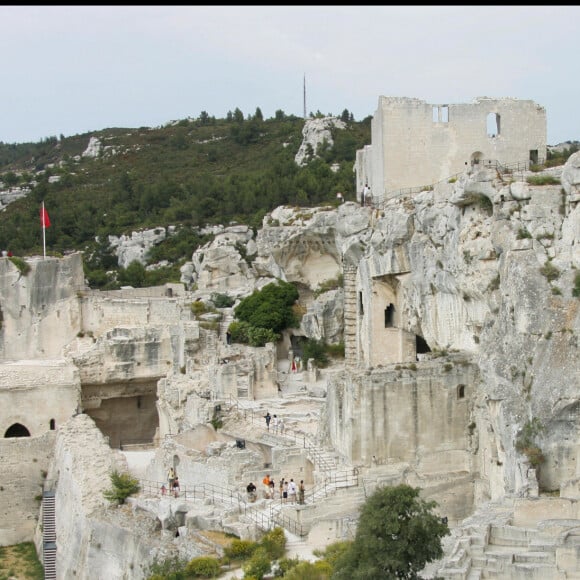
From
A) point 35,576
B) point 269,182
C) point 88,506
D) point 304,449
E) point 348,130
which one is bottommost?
point 35,576

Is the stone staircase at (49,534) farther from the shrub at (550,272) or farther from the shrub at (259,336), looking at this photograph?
the shrub at (550,272)

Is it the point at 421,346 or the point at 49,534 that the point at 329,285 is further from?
the point at 49,534

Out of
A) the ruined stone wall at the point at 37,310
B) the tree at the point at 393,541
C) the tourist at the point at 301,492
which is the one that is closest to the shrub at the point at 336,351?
the ruined stone wall at the point at 37,310

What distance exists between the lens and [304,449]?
25.7 metres

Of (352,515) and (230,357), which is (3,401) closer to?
(230,357)

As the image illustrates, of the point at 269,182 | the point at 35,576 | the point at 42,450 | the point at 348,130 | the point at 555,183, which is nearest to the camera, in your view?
the point at 555,183

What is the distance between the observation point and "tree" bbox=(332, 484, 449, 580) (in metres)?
14.8

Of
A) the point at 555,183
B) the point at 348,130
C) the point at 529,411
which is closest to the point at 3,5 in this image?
the point at 529,411

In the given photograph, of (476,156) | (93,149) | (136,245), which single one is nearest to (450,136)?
(476,156)

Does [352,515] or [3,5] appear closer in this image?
[3,5]

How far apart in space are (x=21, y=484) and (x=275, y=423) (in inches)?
410

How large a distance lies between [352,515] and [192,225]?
4520 centimetres

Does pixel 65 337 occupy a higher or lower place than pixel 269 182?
lower

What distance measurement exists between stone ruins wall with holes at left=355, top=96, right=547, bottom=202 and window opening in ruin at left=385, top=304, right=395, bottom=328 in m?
4.40
